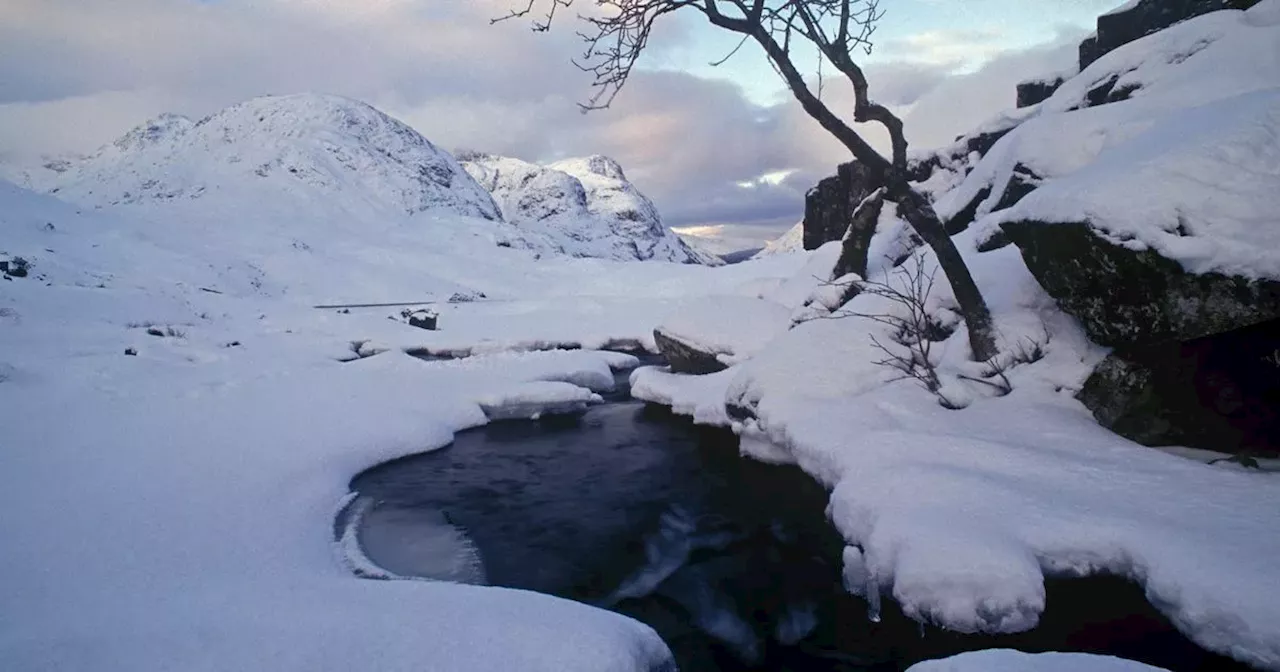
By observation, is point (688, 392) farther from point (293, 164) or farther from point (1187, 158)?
point (293, 164)

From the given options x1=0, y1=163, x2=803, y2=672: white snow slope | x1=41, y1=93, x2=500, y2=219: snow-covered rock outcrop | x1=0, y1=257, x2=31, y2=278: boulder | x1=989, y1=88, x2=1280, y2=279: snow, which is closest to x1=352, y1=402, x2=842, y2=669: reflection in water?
x1=0, y1=163, x2=803, y2=672: white snow slope

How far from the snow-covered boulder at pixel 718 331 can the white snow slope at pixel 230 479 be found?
269 centimetres

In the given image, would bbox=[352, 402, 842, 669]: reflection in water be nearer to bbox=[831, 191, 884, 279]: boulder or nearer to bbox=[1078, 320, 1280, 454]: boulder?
bbox=[1078, 320, 1280, 454]: boulder

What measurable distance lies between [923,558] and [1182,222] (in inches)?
144

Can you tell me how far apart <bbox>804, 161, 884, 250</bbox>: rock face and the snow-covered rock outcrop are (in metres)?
58.3

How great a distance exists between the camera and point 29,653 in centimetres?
333

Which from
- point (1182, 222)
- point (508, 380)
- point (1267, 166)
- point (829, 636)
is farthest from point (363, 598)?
point (508, 380)

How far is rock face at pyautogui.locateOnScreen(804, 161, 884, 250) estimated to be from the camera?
Result: 2088cm

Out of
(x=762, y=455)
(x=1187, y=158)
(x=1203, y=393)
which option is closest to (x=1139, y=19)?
(x=1187, y=158)

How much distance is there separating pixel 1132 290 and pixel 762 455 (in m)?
4.81

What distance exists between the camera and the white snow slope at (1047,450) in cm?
423

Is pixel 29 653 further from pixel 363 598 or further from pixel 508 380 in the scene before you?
pixel 508 380

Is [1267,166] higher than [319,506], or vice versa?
[1267,166]

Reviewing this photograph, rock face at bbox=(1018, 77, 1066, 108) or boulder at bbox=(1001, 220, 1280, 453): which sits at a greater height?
rock face at bbox=(1018, 77, 1066, 108)
